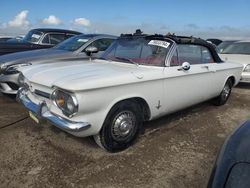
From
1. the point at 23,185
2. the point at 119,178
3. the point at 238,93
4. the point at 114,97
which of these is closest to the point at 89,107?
the point at 114,97

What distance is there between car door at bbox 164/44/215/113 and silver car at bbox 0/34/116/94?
2581 millimetres

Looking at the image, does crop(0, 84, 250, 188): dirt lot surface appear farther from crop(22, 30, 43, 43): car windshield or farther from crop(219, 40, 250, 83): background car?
crop(22, 30, 43, 43): car windshield

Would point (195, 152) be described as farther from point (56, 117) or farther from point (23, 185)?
point (23, 185)

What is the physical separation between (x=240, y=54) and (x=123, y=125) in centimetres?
698

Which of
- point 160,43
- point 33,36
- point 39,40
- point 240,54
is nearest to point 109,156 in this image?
point 160,43

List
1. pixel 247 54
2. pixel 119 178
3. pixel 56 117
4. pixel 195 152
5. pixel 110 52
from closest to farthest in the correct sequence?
pixel 119 178, pixel 56 117, pixel 195 152, pixel 110 52, pixel 247 54

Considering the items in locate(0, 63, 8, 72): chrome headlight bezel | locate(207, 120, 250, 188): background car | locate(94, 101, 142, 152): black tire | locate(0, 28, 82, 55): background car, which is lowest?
locate(94, 101, 142, 152): black tire

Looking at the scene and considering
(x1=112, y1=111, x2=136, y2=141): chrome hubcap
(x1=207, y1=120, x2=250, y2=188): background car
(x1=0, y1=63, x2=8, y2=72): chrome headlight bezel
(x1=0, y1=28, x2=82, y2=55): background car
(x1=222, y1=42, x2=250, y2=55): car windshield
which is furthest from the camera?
(x1=222, y1=42, x2=250, y2=55): car windshield

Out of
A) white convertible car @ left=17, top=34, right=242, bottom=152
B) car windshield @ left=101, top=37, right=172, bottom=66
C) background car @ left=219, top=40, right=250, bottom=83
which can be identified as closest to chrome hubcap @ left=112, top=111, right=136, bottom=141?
white convertible car @ left=17, top=34, right=242, bottom=152

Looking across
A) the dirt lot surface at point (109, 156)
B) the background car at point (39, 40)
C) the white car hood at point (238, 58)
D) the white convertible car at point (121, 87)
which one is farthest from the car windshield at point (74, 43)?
the white car hood at point (238, 58)

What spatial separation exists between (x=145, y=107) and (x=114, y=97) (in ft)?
2.31

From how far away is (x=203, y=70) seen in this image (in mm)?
4949

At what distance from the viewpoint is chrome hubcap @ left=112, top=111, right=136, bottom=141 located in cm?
364

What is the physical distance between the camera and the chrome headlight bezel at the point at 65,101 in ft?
10.4
